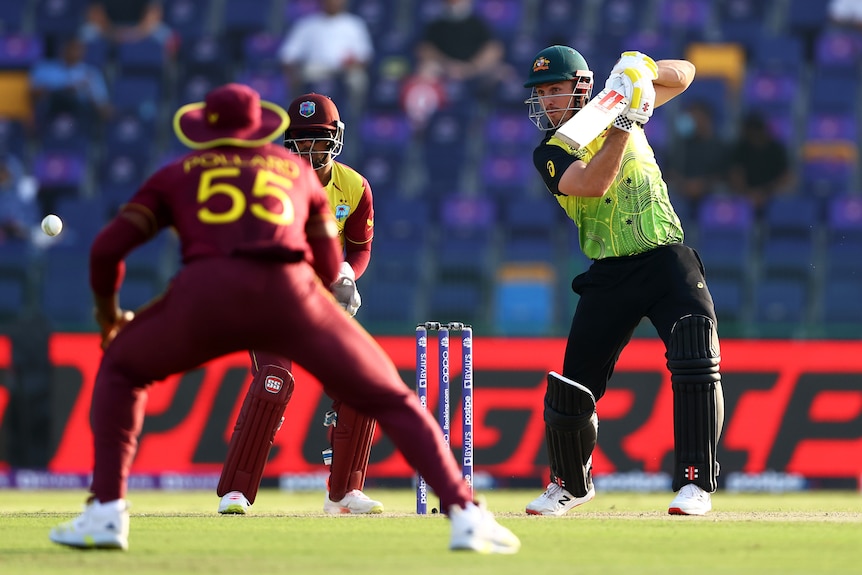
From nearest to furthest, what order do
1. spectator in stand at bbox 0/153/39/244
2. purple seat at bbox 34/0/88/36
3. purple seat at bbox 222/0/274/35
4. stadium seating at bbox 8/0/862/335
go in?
stadium seating at bbox 8/0/862/335
spectator in stand at bbox 0/153/39/244
purple seat at bbox 34/0/88/36
purple seat at bbox 222/0/274/35

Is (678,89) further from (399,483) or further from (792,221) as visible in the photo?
(792,221)

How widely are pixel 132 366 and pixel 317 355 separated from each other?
28.4 inches

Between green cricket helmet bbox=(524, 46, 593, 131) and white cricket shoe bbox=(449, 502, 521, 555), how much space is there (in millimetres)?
2716

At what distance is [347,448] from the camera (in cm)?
843

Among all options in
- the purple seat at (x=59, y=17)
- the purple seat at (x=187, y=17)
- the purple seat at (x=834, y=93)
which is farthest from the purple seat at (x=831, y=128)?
the purple seat at (x=59, y=17)

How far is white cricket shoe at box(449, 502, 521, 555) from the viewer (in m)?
5.79

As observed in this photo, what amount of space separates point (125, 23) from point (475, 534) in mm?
14679

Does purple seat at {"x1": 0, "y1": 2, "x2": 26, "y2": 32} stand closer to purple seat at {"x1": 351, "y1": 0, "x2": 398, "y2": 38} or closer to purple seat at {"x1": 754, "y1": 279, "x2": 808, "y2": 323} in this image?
purple seat at {"x1": 351, "y1": 0, "x2": 398, "y2": 38}

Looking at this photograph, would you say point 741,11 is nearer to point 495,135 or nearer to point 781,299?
point 495,135

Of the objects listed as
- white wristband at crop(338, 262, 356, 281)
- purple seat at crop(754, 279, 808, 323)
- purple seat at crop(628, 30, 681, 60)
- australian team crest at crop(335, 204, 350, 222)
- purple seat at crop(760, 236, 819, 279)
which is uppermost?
purple seat at crop(628, 30, 681, 60)

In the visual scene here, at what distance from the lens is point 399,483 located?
42.0 feet

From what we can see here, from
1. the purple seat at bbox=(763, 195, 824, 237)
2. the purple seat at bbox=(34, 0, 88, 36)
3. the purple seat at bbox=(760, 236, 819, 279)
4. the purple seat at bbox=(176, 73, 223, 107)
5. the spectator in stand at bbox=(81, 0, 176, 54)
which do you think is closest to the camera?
the purple seat at bbox=(760, 236, 819, 279)

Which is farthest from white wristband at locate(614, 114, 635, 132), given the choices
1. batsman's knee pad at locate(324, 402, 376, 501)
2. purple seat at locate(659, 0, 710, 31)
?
purple seat at locate(659, 0, 710, 31)

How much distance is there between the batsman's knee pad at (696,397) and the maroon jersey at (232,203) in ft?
7.78
